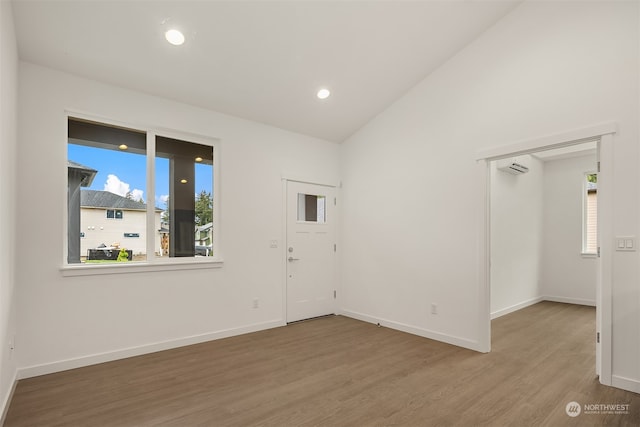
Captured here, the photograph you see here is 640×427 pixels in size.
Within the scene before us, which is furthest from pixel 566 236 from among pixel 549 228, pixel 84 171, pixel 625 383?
pixel 84 171

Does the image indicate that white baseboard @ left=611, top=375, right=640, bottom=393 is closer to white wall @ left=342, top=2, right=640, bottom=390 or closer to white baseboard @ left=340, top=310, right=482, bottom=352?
white wall @ left=342, top=2, right=640, bottom=390

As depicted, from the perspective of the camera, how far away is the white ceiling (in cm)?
291

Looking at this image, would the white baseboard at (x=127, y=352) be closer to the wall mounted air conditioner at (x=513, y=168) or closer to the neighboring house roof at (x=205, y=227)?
the neighboring house roof at (x=205, y=227)

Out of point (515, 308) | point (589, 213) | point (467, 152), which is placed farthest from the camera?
point (589, 213)

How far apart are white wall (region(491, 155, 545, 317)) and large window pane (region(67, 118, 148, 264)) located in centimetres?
502

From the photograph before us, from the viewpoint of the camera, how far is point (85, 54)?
3.17 meters

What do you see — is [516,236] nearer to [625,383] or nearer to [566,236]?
[566,236]

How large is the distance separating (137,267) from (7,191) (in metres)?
1.42

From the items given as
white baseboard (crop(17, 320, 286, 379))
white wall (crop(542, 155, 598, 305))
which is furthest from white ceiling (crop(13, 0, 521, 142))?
white wall (crop(542, 155, 598, 305))

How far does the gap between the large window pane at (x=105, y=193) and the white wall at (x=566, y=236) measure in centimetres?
726

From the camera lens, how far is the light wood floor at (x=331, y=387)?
8.03ft

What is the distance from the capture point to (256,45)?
3.45 metres

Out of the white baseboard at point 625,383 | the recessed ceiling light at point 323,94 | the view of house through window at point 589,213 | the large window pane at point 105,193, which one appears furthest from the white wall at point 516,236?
the large window pane at point 105,193

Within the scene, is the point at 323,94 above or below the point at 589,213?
above
